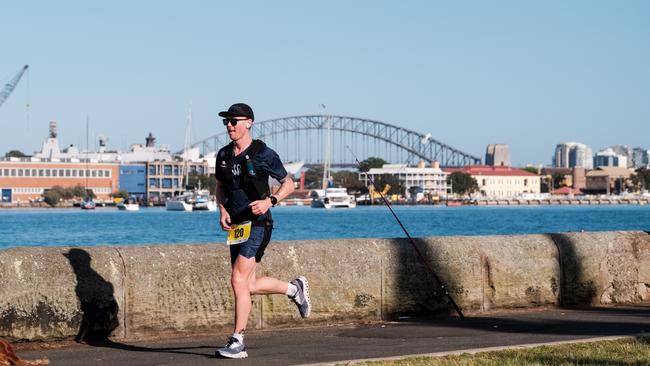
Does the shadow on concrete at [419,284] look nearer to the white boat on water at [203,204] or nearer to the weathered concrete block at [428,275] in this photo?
the weathered concrete block at [428,275]

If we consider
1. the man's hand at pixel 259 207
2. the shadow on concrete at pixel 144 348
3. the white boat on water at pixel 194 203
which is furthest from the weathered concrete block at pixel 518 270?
the white boat on water at pixel 194 203

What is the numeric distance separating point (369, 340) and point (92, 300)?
2.42 metres

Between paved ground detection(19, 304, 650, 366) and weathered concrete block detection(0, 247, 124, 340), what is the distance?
226mm

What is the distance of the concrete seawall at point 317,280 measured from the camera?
10188 millimetres

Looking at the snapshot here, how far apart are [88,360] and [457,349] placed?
2925 mm

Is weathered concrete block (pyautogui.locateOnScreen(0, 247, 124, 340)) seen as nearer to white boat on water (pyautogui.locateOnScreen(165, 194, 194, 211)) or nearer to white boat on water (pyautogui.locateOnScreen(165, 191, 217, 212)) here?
white boat on water (pyautogui.locateOnScreen(165, 191, 217, 212))

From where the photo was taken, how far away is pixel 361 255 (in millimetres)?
12062

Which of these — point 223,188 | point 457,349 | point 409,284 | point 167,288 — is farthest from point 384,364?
point 409,284

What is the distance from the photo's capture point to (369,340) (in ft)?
34.8

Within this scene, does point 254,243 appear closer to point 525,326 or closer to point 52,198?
point 525,326

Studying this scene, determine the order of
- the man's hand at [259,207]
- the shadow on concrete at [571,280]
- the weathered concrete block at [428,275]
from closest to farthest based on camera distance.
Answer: the man's hand at [259,207] < the weathered concrete block at [428,275] < the shadow on concrete at [571,280]

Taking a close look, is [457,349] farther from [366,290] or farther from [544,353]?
[366,290]

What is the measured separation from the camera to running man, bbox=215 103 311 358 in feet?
31.1

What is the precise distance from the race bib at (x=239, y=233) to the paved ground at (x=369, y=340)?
3.04ft
